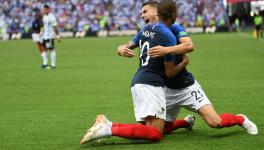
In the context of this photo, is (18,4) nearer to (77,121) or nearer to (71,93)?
(71,93)

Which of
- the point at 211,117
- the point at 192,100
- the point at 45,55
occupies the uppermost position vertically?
the point at 192,100

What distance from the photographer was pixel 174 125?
9586 millimetres

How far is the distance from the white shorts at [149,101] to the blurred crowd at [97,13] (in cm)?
5608

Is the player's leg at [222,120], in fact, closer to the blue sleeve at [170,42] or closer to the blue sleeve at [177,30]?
the blue sleeve at [170,42]

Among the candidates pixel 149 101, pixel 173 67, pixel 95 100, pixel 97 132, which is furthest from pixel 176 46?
pixel 95 100

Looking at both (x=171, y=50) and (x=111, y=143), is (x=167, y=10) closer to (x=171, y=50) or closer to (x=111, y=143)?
(x=171, y=50)

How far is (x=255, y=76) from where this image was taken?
62.6 feet

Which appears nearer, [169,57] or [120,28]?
[169,57]

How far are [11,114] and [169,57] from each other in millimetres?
4526

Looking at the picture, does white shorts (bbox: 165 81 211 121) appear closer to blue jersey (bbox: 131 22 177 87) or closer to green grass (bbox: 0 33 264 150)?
blue jersey (bbox: 131 22 177 87)

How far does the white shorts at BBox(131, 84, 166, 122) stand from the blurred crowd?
56079mm

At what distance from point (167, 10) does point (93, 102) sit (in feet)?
18.3

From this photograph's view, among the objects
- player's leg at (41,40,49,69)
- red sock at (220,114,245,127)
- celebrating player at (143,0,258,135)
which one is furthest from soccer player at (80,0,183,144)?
player's leg at (41,40,49,69)

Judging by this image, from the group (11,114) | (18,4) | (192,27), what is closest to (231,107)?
(11,114)
